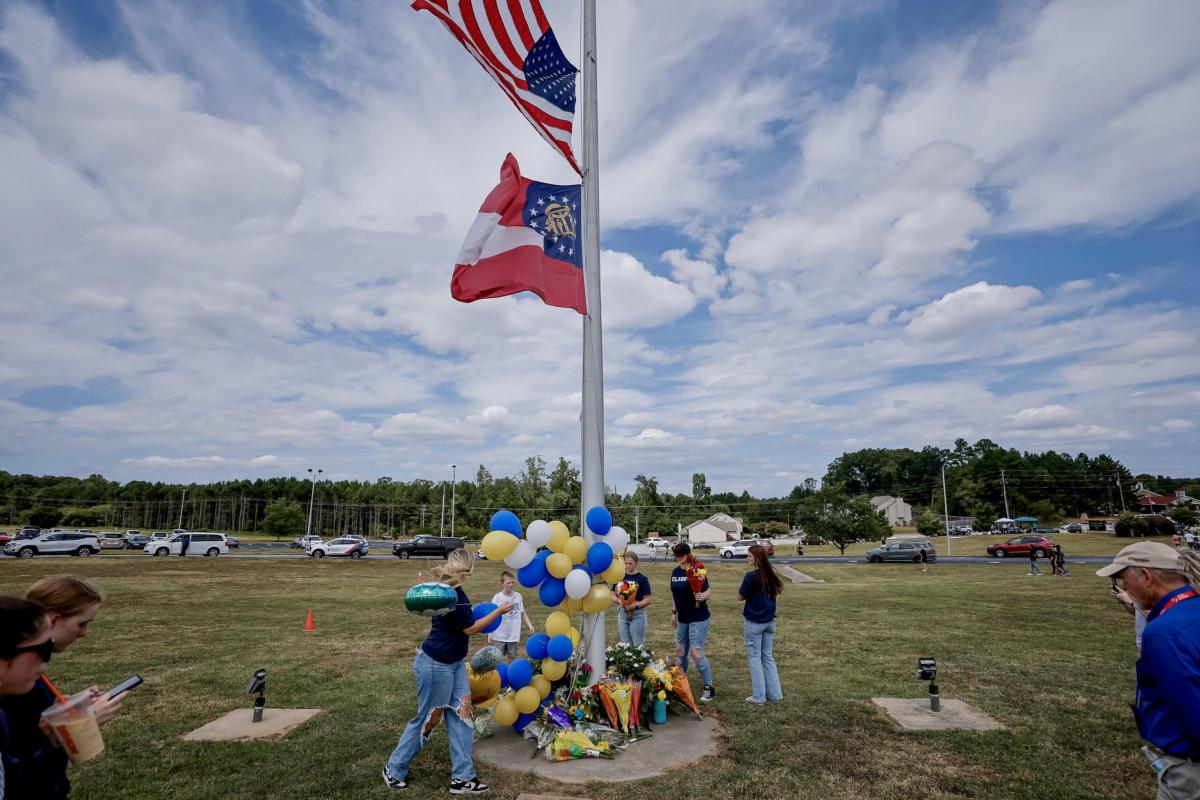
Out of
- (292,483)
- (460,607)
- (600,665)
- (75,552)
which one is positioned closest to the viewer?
(460,607)

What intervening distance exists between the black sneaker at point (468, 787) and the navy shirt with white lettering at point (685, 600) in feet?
10.6

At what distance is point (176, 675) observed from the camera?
9031 millimetres

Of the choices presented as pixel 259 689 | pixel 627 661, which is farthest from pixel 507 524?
pixel 259 689

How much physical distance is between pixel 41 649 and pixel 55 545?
4634 centimetres

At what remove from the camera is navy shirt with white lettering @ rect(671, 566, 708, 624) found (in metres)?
7.55

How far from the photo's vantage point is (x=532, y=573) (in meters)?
Answer: 6.28

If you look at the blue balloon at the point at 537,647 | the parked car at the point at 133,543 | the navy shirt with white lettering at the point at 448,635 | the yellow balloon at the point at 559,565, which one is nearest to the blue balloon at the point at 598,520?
the yellow balloon at the point at 559,565

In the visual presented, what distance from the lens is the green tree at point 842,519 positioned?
144 feet

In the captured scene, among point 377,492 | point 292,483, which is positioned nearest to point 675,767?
point 377,492

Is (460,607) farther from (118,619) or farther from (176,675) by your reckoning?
(118,619)

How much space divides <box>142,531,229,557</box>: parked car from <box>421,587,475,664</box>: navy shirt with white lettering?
4361 cm

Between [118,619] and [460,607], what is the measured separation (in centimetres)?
1372

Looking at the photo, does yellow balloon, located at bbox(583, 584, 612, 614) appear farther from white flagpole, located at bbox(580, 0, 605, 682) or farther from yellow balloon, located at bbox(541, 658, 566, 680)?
yellow balloon, located at bbox(541, 658, 566, 680)

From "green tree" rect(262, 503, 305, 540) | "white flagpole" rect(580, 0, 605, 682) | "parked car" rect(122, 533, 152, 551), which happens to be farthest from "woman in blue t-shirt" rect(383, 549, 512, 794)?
"green tree" rect(262, 503, 305, 540)
